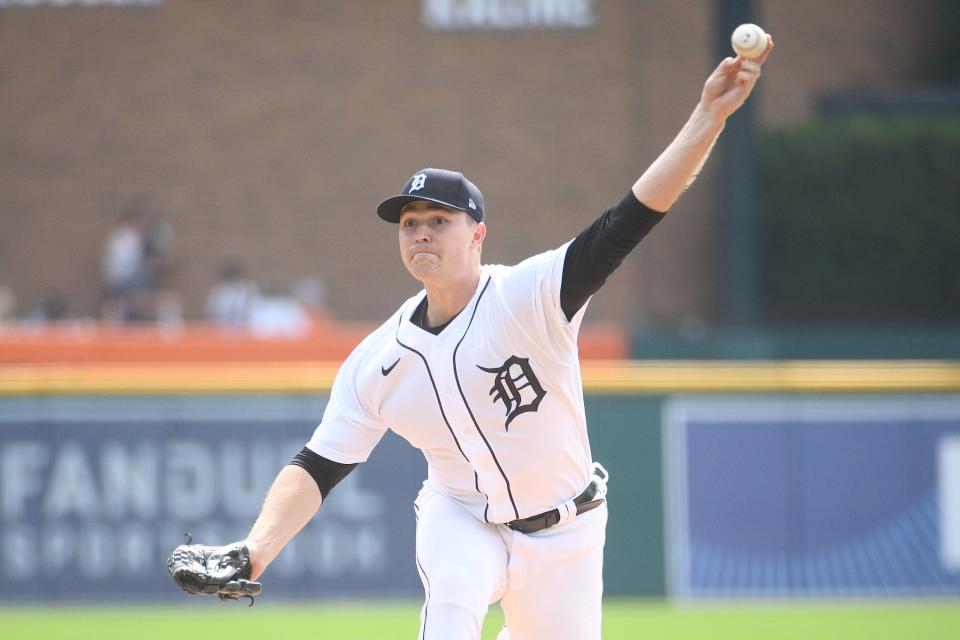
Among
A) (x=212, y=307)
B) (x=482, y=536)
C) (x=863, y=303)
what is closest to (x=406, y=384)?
(x=482, y=536)

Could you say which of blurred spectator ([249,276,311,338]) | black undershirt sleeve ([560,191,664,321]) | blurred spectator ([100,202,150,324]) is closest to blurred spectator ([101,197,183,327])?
blurred spectator ([100,202,150,324])

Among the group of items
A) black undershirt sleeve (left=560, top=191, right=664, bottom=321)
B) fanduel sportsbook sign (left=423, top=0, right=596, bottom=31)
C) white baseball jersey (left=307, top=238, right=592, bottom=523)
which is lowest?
white baseball jersey (left=307, top=238, right=592, bottom=523)

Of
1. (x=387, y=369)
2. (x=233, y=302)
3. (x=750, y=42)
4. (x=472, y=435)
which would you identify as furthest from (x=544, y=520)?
(x=233, y=302)

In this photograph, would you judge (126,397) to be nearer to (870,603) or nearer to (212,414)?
(212,414)

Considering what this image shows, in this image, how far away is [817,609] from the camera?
8.64 m

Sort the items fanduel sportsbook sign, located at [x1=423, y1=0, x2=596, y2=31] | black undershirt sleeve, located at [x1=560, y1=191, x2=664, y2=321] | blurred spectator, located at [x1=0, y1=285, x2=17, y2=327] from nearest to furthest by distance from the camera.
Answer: black undershirt sleeve, located at [x1=560, y1=191, x2=664, y2=321], blurred spectator, located at [x1=0, y1=285, x2=17, y2=327], fanduel sportsbook sign, located at [x1=423, y1=0, x2=596, y2=31]

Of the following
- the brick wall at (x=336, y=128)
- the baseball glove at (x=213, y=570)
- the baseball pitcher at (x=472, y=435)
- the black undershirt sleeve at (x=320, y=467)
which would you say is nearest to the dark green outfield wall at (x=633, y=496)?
the baseball pitcher at (x=472, y=435)

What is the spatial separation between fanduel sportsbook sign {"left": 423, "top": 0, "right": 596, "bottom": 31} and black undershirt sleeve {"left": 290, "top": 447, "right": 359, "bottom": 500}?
47.0ft

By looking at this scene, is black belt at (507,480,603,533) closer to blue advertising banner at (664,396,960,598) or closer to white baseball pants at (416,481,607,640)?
white baseball pants at (416,481,607,640)

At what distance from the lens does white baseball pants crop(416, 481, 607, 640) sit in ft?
14.1

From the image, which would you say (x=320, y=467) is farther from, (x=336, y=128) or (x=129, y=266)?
(x=336, y=128)

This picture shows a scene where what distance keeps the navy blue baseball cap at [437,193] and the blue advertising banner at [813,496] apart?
4.93 metres

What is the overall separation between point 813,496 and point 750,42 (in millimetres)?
5720

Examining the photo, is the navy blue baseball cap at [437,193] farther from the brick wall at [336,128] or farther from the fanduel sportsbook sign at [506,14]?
the fanduel sportsbook sign at [506,14]
